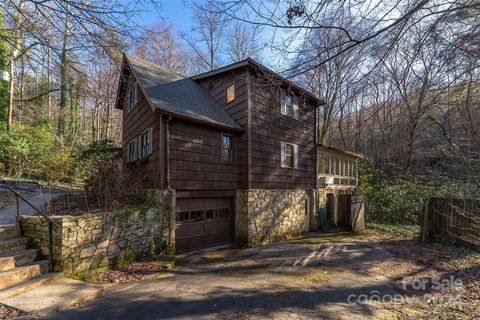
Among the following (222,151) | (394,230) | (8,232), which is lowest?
(394,230)

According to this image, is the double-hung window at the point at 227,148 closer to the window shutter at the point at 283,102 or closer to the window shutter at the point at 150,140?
the window shutter at the point at 150,140

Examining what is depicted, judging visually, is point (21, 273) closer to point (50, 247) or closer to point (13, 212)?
point (50, 247)

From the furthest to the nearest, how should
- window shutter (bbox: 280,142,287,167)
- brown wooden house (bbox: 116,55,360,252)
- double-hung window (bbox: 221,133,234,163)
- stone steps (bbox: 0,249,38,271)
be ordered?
1. window shutter (bbox: 280,142,287,167)
2. double-hung window (bbox: 221,133,234,163)
3. brown wooden house (bbox: 116,55,360,252)
4. stone steps (bbox: 0,249,38,271)

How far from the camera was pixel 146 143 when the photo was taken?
34.6ft

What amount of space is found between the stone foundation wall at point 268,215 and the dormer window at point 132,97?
6183mm

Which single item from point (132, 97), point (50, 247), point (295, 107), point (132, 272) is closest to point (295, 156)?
point (295, 107)

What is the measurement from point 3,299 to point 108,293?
5.12 feet

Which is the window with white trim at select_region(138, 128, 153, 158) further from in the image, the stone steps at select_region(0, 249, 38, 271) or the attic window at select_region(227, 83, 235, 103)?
the stone steps at select_region(0, 249, 38, 271)

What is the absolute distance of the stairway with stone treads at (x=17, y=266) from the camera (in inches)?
185

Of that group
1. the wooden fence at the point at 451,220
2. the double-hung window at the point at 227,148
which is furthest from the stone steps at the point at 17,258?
the wooden fence at the point at 451,220

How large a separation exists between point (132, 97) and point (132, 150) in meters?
2.49

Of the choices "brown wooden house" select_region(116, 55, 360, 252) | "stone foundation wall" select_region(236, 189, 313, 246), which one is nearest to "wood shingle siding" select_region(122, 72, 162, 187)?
"brown wooden house" select_region(116, 55, 360, 252)

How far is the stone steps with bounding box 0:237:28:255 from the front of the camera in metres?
5.39

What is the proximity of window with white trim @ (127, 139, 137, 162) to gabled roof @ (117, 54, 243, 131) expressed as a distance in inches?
111
